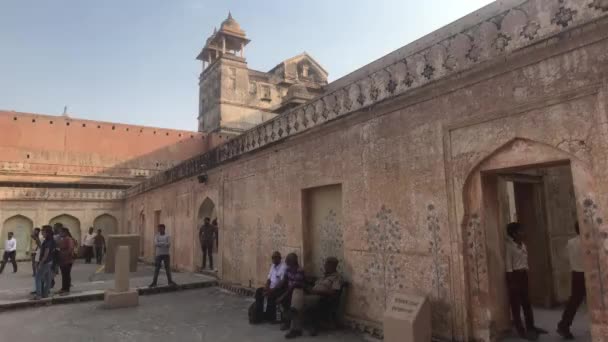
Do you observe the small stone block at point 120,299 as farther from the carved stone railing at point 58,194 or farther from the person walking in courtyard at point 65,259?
Result: the carved stone railing at point 58,194

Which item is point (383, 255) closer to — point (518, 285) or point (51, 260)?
point (518, 285)

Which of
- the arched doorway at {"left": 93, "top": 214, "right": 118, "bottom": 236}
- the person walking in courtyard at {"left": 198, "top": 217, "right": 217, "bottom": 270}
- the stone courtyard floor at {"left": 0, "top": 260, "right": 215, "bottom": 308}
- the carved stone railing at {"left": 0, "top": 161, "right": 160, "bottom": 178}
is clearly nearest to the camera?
the stone courtyard floor at {"left": 0, "top": 260, "right": 215, "bottom": 308}

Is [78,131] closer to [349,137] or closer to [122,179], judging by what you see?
[122,179]

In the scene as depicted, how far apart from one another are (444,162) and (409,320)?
5.47ft

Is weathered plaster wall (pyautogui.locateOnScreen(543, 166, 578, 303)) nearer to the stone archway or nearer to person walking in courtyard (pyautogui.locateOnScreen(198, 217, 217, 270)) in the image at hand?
the stone archway

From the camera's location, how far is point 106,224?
20906mm

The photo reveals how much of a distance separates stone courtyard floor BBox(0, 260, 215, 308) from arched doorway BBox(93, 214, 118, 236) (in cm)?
784

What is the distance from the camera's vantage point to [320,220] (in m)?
6.53

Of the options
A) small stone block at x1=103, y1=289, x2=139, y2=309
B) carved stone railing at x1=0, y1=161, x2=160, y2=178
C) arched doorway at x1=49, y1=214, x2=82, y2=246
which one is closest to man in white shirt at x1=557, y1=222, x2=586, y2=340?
small stone block at x1=103, y1=289, x2=139, y2=309

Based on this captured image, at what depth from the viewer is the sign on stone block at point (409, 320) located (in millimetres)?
4027

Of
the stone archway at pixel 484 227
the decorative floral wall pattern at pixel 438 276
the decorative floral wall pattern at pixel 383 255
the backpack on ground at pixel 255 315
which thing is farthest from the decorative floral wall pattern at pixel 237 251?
the stone archway at pixel 484 227

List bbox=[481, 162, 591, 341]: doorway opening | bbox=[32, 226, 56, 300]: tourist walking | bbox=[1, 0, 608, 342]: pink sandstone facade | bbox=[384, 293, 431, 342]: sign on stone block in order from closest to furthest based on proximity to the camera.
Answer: bbox=[1, 0, 608, 342]: pink sandstone facade < bbox=[384, 293, 431, 342]: sign on stone block < bbox=[481, 162, 591, 341]: doorway opening < bbox=[32, 226, 56, 300]: tourist walking

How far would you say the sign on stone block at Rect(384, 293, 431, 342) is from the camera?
13.2 ft

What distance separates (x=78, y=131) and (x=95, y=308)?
20.4 meters
